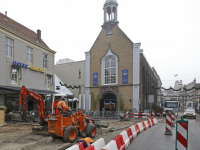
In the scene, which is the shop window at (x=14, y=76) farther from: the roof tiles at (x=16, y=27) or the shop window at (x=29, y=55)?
the roof tiles at (x=16, y=27)

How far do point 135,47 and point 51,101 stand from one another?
66.4 ft

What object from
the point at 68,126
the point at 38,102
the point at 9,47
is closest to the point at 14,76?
the point at 9,47

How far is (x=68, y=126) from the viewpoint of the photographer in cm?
A: 916

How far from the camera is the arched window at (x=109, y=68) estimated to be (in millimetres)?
31987

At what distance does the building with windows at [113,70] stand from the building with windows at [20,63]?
326 inches

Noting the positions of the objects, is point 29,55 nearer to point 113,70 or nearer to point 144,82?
point 113,70

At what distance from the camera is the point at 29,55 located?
23641mm

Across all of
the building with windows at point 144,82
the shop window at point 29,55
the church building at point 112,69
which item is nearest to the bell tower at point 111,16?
the church building at point 112,69

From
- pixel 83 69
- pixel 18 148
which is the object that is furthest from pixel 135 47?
pixel 18 148

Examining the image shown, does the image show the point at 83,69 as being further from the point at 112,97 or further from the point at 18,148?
the point at 18,148

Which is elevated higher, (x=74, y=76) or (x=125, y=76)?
(x=74, y=76)

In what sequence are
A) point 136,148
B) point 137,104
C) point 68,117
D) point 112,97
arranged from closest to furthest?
point 136,148
point 68,117
point 137,104
point 112,97

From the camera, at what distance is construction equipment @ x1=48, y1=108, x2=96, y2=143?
8.91 m

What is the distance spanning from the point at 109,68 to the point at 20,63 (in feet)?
49.4
